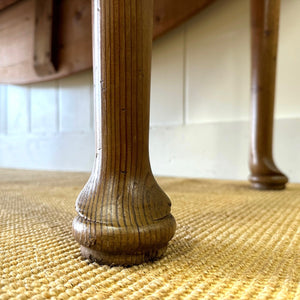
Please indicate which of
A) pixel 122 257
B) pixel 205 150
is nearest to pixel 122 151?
pixel 122 257

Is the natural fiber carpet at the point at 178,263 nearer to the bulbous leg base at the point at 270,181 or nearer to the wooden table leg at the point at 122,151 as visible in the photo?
the wooden table leg at the point at 122,151

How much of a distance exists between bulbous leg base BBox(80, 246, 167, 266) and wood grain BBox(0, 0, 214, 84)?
901 mm

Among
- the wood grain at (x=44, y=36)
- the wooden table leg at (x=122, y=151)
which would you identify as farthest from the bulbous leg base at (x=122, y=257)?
the wood grain at (x=44, y=36)

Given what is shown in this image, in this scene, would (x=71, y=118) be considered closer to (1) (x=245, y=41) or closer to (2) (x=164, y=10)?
(2) (x=164, y=10)

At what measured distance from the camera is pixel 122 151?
0.21 metres

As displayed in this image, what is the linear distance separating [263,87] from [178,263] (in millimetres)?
529

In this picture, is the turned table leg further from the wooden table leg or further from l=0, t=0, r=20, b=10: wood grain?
l=0, t=0, r=20, b=10: wood grain

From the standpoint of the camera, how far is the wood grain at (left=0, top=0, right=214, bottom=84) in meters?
0.99

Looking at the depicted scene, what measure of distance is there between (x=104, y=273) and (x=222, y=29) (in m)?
0.97

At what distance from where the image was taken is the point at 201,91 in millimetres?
1031

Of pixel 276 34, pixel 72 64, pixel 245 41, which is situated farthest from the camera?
pixel 72 64

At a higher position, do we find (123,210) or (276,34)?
(276,34)

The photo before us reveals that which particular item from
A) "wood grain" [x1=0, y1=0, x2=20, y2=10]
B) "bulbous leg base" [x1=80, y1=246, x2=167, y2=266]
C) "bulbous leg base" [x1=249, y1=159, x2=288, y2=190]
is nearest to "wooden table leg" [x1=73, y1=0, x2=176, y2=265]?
"bulbous leg base" [x1=80, y1=246, x2=167, y2=266]

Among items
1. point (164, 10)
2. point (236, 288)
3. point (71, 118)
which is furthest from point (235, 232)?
point (71, 118)
